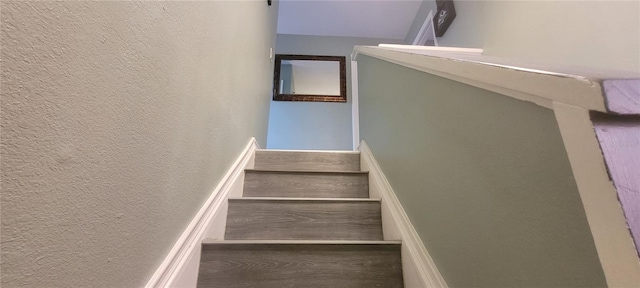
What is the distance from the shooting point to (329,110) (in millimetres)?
3787

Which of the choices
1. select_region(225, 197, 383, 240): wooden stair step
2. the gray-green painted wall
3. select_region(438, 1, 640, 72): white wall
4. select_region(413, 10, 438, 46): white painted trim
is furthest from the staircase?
select_region(413, 10, 438, 46): white painted trim

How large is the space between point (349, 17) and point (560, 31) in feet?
8.67

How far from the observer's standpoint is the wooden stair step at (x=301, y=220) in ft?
4.30

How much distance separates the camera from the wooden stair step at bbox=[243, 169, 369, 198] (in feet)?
5.39

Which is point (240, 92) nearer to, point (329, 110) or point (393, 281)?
point (393, 281)

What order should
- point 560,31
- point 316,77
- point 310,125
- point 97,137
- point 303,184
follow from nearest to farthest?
point 97,137 < point 560,31 < point 303,184 < point 310,125 < point 316,77

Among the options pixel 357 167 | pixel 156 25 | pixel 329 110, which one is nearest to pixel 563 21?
pixel 357 167

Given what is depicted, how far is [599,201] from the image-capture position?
1.22ft

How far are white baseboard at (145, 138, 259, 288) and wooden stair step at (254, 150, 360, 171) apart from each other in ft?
1.47

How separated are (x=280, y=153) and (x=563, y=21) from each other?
178 cm

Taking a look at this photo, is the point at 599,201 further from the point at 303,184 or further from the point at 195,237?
the point at 303,184

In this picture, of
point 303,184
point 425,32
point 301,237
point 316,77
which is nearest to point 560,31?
point 303,184

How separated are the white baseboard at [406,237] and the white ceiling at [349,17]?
2667mm

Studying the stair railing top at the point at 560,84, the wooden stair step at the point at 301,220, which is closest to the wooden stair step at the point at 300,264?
the wooden stair step at the point at 301,220
